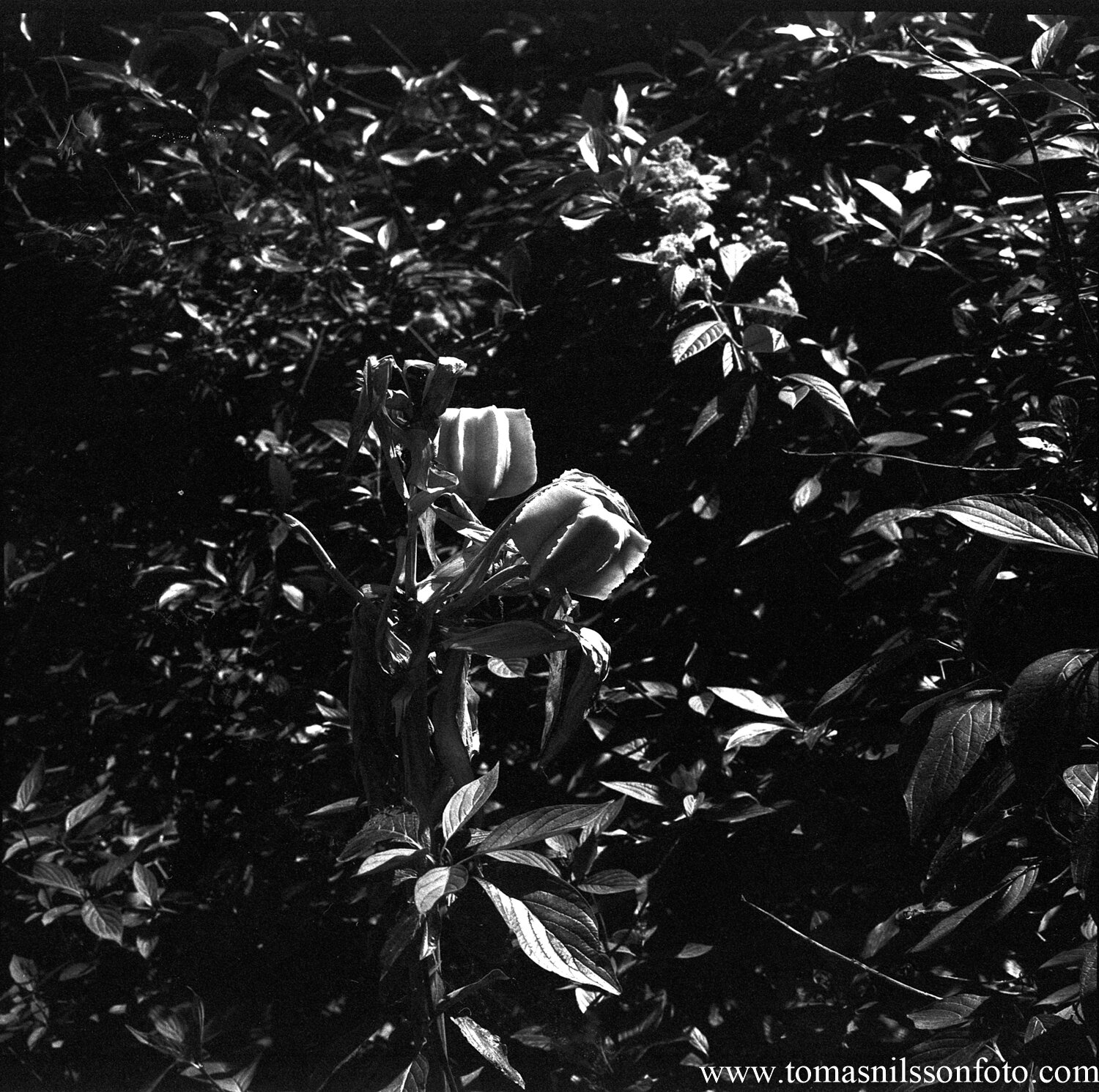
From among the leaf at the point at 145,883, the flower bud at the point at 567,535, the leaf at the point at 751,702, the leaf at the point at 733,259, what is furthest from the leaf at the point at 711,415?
the leaf at the point at 145,883

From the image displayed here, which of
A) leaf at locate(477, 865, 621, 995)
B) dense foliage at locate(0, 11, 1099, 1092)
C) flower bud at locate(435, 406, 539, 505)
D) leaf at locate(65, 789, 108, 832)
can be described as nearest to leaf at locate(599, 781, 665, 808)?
dense foliage at locate(0, 11, 1099, 1092)

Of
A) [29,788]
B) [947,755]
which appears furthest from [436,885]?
[29,788]

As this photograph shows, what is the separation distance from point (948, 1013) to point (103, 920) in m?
0.71

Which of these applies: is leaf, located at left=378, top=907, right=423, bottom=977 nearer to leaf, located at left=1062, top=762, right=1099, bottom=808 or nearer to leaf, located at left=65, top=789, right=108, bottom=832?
leaf, located at left=1062, top=762, right=1099, bottom=808

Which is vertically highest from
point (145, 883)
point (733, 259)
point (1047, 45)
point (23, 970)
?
point (1047, 45)

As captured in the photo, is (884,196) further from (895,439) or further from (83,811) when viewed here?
(83,811)

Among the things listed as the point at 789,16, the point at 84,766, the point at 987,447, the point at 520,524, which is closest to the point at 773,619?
the point at 987,447

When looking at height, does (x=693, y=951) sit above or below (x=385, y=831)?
below

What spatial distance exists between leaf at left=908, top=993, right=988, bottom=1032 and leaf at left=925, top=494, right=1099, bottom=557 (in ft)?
1.12

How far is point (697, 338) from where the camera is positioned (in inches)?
29.7

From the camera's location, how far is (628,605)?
2.84ft

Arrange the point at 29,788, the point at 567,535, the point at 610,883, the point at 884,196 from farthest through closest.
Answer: the point at 29,788, the point at 884,196, the point at 610,883, the point at 567,535

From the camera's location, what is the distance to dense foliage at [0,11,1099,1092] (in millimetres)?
623

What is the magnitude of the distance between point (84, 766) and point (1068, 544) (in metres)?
0.96
